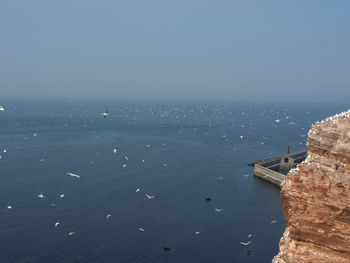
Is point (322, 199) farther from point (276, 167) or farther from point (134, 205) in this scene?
point (276, 167)

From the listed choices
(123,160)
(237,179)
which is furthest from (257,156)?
(123,160)

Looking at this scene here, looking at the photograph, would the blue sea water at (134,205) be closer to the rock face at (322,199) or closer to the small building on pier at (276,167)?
the small building on pier at (276,167)

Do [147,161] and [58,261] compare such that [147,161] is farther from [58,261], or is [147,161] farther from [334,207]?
[334,207]

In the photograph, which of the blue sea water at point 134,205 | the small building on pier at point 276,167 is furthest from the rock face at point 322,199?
the small building on pier at point 276,167

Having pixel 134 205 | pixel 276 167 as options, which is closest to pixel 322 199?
pixel 134 205

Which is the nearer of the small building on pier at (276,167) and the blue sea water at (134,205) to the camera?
the blue sea water at (134,205)

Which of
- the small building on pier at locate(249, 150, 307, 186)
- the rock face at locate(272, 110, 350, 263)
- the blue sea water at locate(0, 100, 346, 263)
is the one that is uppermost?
the rock face at locate(272, 110, 350, 263)

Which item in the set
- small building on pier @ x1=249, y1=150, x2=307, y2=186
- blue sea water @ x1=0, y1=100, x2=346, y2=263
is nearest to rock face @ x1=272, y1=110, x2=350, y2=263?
blue sea water @ x1=0, y1=100, x2=346, y2=263

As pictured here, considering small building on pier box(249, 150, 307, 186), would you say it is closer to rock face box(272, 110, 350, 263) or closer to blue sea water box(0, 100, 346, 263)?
blue sea water box(0, 100, 346, 263)
